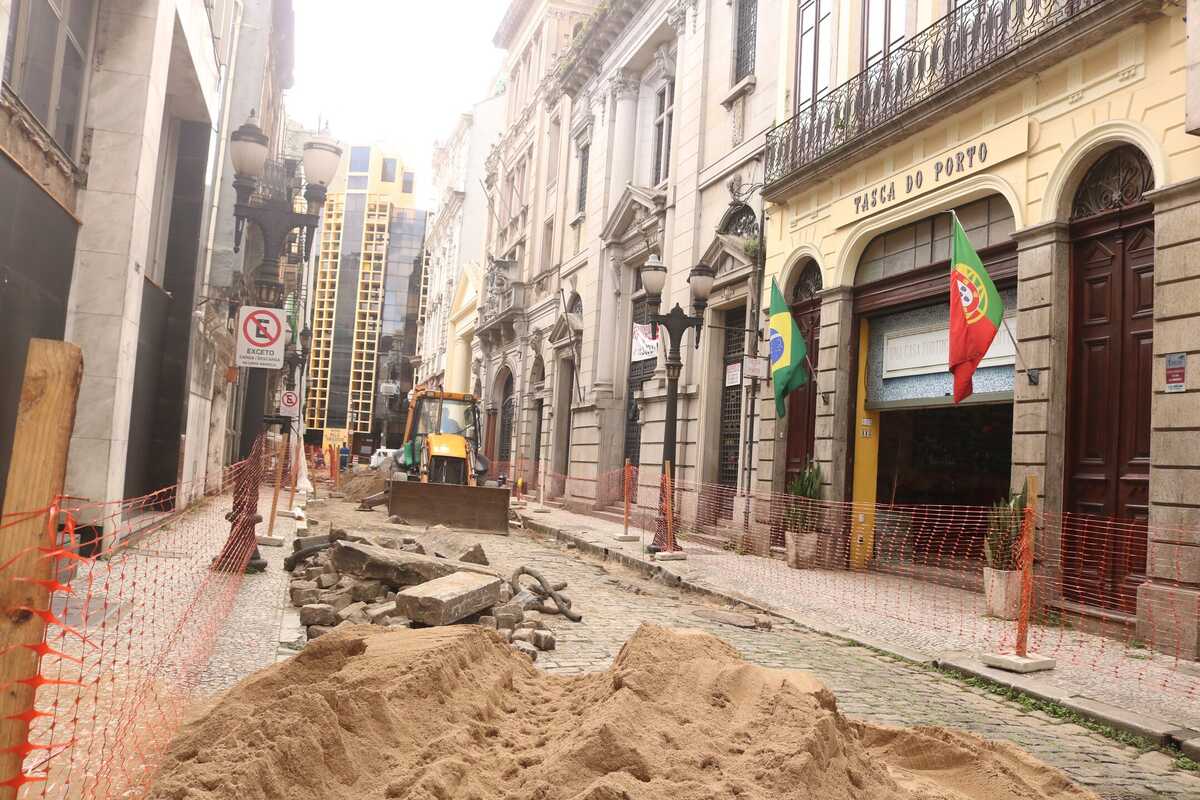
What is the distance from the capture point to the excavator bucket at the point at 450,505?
17052mm

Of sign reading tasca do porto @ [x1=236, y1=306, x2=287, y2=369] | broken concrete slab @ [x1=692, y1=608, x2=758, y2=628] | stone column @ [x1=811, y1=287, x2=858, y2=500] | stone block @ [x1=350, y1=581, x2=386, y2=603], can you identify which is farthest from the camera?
stone column @ [x1=811, y1=287, x2=858, y2=500]

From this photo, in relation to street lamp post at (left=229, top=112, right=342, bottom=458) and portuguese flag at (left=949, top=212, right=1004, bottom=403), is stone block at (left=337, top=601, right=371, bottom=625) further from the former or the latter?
portuguese flag at (left=949, top=212, right=1004, bottom=403)

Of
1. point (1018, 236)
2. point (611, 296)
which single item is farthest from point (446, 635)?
point (611, 296)

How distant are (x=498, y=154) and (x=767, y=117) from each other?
25.7 meters

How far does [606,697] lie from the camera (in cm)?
427

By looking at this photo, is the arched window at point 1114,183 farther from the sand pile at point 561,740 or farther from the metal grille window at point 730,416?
the metal grille window at point 730,416

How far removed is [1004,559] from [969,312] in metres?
2.80

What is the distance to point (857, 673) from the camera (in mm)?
7066

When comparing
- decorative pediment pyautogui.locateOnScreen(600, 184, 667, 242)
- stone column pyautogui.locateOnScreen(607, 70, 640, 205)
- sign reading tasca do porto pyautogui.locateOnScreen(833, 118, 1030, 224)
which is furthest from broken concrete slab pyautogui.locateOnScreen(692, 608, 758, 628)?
stone column pyautogui.locateOnScreen(607, 70, 640, 205)

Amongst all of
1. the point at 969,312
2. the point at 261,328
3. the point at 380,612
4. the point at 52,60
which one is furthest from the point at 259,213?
the point at 969,312

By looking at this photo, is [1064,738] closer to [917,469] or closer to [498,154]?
[917,469]

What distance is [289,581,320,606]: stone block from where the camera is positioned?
787 cm

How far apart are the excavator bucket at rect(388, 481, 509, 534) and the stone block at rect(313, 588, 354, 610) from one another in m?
8.79

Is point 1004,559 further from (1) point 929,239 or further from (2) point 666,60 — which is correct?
(2) point 666,60
